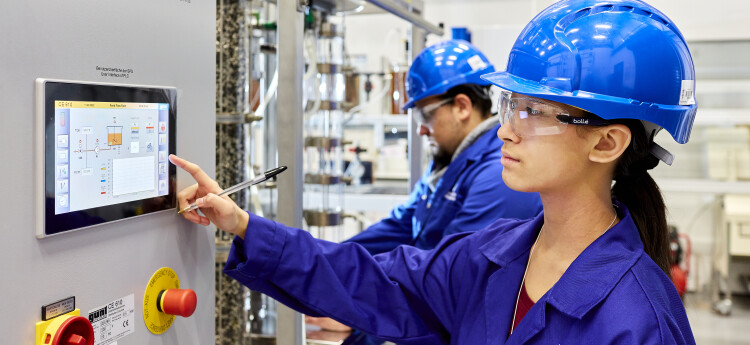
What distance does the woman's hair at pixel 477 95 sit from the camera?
2.26 meters

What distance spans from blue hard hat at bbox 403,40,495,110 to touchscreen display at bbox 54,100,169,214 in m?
1.29

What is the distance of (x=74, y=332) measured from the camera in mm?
871

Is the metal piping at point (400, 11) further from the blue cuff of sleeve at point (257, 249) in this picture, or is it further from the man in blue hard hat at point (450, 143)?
the blue cuff of sleeve at point (257, 249)

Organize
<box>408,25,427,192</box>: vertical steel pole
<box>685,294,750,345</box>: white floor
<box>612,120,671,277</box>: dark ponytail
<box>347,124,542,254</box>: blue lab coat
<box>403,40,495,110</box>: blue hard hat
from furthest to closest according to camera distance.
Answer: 1. <box>685,294,750,345</box>: white floor
2. <box>408,25,427,192</box>: vertical steel pole
3. <box>403,40,495,110</box>: blue hard hat
4. <box>347,124,542,254</box>: blue lab coat
5. <box>612,120,671,277</box>: dark ponytail

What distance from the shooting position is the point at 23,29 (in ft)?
2.56

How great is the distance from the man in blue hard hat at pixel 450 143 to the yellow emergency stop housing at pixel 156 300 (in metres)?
1.00

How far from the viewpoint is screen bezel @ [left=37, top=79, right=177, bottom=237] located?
2.67 feet

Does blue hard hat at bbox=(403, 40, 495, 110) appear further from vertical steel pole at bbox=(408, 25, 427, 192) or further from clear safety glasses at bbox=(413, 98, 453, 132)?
vertical steel pole at bbox=(408, 25, 427, 192)

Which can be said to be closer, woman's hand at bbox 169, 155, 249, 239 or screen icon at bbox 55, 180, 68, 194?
screen icon at bbox 55, 180, 68, 194

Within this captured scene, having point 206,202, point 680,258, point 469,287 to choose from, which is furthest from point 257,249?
point 680,258

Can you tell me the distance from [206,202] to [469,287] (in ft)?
1.78

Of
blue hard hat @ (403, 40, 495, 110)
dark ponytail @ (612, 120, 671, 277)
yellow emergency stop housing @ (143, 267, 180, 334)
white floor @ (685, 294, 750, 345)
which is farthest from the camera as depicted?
white floor @ (685, 294, 750, 345)

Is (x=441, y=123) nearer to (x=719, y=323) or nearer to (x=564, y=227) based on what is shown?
(x=564, y=227)

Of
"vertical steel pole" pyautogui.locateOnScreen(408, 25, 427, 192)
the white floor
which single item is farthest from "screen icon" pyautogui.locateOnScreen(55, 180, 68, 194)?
the white floor
